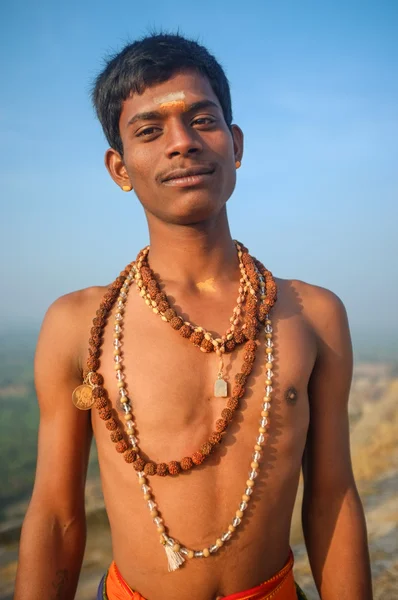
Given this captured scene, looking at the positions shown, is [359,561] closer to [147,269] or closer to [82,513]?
[82,513]

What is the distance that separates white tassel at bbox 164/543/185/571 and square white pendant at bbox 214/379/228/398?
552 mm

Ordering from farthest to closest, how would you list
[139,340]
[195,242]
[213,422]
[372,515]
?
[372,515]
[195,242]
[139,340]
[213,422]

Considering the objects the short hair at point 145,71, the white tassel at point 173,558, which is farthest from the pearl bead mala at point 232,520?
the short hair at point 145,71

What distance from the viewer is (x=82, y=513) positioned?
201 cm

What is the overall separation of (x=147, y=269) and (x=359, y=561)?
57.5 inches

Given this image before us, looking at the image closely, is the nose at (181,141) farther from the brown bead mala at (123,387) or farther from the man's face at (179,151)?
the brown bead mala at (123,387)

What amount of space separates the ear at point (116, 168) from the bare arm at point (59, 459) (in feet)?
2.15

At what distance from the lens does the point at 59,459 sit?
192 centimetres

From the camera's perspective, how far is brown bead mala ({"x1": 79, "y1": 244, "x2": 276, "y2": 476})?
68.8 inches

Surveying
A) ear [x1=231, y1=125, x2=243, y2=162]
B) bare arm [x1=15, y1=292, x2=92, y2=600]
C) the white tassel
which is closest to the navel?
the white tassel

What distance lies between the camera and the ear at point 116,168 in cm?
220

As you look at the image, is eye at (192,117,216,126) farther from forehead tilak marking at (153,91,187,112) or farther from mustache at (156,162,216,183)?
mustache at (156,162,216,183)

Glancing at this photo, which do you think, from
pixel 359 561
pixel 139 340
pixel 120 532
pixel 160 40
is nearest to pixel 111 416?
pixel 139 340

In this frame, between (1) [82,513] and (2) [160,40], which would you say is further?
(2) [160,40]
